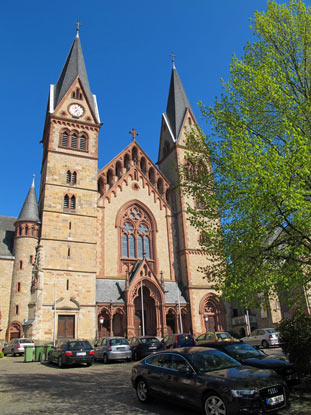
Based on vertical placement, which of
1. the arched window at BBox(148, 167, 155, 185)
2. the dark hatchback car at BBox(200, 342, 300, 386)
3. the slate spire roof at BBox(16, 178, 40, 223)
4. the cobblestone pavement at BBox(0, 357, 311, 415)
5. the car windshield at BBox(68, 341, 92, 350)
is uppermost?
the arched window at BBox(148, 167, 155, 185)

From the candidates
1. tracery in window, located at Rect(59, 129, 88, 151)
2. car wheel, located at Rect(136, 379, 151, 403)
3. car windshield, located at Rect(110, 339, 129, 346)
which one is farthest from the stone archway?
car wheel, located at Rect(136, 379, 151, 403)

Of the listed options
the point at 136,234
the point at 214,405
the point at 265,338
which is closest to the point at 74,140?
the point at 136,234

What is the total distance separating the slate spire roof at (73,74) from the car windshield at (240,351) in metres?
33.4

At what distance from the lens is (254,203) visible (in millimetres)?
10719

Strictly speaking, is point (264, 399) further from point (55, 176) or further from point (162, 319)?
point (55, 176)

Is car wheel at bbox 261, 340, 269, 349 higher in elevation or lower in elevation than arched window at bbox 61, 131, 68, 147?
lower

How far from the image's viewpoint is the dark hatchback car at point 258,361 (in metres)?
9.78

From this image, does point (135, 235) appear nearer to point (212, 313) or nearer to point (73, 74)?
point (212, 313)

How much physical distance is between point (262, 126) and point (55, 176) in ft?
79.5

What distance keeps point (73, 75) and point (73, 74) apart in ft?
0.78

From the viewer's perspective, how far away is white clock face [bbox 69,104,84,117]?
3797cm

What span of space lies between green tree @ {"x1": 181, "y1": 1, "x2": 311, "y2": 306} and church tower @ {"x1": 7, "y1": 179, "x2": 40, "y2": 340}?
68.4 feet

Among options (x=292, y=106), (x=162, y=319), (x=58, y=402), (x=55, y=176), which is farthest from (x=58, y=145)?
(x=58, y=402)

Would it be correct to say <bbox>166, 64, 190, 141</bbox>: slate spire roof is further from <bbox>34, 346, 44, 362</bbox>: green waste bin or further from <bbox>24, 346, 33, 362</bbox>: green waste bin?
<bbox>24, 346, 33, 362</bbox>: green waste bin
